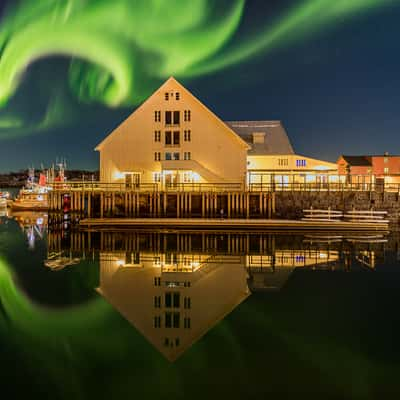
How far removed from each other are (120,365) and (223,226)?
20.4 m

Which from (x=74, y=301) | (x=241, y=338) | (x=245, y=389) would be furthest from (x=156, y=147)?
(x=245, y=389)

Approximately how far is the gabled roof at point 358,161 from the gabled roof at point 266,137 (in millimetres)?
21140

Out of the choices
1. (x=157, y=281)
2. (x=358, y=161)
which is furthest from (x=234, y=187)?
(x=358, y=161)

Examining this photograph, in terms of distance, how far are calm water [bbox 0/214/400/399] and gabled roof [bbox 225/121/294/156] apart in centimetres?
1717

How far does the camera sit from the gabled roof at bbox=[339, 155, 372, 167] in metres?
57.6

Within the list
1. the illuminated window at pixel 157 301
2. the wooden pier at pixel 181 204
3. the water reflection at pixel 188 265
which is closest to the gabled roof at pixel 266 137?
the wooden pier at pixel 181 204

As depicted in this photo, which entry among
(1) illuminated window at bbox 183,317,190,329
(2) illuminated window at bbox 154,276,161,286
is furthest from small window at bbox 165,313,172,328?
(2) illuminated window at bbox 154,276,161,286

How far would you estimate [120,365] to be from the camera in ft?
30.0

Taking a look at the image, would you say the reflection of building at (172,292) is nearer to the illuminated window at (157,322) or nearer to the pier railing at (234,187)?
the illuminated window at (157,322)

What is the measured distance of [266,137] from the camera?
39938 millimetres

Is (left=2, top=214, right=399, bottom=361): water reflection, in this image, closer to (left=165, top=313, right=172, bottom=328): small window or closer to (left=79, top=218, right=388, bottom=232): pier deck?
(left=165, top=313, right=172, bottom=328): small window

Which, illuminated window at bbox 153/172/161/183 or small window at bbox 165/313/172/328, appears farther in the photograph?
illuminated window at bbox 153/172/161/183

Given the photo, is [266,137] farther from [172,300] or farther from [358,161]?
[172,300]

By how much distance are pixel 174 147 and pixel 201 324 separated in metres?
24.5
